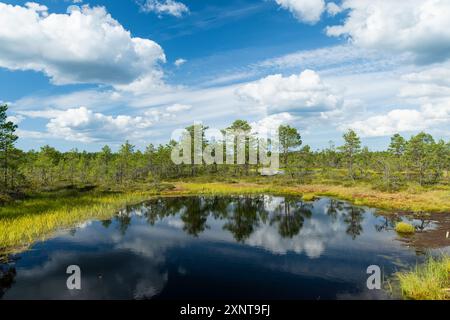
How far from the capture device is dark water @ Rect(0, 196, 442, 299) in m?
19.4

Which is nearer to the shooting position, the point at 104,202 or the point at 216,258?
the point at 216,258

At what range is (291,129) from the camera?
115 meters

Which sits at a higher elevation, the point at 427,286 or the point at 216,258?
the point at 427,286

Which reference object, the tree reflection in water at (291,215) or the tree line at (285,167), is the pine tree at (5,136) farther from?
the tree reflection in water at (291,215)

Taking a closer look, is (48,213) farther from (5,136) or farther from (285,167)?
(285,167)

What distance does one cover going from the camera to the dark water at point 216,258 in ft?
63.6

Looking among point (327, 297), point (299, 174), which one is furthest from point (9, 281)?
point (299, 174)

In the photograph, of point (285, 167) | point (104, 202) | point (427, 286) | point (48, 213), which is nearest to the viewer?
point (427, 286)

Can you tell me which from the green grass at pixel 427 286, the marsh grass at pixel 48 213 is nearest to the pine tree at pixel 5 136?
the marsh grass at pixel 48 213

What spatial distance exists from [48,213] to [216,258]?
24100 mm

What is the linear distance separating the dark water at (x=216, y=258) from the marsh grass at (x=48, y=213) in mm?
1825

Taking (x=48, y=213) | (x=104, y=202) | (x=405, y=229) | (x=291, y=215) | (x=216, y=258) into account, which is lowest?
(x=216, y=258)

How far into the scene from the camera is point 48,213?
37.3 m

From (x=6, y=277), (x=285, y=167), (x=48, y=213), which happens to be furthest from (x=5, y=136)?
(x=285, y=167)
